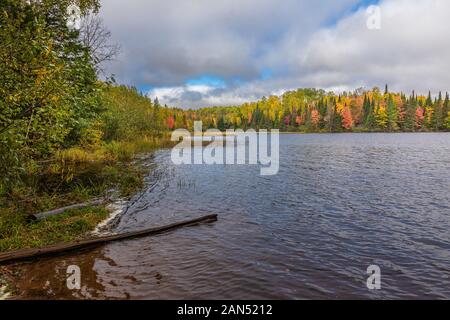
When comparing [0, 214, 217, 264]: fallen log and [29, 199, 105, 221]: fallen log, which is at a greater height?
[29, 199, 105, 221]: fallen log

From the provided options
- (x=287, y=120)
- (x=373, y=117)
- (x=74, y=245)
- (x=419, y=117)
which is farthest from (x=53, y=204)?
(x=287, y=120)

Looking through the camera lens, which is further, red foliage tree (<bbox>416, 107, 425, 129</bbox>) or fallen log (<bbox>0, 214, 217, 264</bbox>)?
red foliage tree (<bbox>416, 107, 425, 129</bbox>)

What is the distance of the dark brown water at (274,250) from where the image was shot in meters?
8.95

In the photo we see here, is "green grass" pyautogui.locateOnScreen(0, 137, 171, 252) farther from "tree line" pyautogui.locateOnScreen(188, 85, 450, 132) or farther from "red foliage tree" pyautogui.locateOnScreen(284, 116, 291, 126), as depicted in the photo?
"red foliage tree" pyautogui.locateOnScreen(284, 116, 291, 126)

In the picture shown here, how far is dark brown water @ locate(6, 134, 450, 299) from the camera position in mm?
8945

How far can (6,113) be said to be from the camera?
9.57 metres

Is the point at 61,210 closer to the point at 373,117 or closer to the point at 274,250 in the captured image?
the point at 274,250

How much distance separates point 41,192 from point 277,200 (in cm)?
1367

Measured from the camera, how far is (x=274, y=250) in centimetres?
1181

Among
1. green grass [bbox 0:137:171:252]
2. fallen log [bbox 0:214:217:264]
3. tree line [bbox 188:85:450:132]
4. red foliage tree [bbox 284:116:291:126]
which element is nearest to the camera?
fallen log [bbox 0:214:217:264]

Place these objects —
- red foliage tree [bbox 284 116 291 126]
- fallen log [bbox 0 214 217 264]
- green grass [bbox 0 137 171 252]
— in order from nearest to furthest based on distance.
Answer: fallen log [bbox 0 214 217 264] < green grass [bbox 0 137 171 252] < red foliage tree [bbox 284 116 291 126]

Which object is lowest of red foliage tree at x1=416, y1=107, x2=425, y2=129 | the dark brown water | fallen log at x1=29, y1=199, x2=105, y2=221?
the dark brown water

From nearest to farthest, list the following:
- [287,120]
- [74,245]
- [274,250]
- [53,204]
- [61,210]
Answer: [74,245]
[274,250]
[61,210]
[53,204]
[287,120]

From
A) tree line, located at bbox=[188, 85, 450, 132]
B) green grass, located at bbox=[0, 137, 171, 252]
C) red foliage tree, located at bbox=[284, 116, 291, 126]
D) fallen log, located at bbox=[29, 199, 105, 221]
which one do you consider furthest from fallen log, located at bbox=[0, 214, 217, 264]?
red foliage tree, located at bbox=[284, 116, 291, 126]
